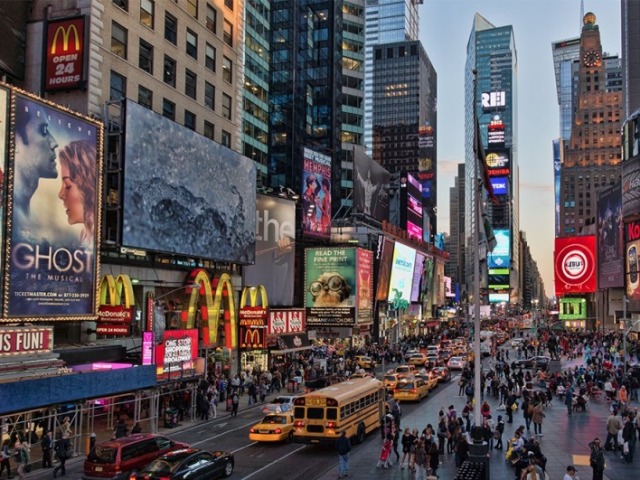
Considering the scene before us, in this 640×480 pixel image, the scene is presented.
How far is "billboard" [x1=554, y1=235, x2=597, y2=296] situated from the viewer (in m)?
127

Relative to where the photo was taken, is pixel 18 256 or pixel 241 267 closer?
pixel 18 256

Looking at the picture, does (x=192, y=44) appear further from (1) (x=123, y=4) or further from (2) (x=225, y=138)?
(1) (x=123, y=4)

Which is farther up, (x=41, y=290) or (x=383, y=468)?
(x=41, y=290)

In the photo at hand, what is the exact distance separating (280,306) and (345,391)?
121 ft

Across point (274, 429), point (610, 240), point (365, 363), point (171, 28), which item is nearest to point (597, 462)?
point (274, 429)

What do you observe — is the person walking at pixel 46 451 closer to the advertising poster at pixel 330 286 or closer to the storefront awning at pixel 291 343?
the storefront awning at pixel 291 343

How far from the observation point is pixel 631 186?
80062 millimetres

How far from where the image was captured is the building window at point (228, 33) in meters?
52.0

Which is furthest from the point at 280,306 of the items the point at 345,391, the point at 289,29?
the point at 289,29

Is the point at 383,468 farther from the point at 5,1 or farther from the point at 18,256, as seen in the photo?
the point at 5,1

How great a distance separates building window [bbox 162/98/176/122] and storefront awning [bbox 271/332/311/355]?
20.6 meters

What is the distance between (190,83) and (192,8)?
17.2 ft

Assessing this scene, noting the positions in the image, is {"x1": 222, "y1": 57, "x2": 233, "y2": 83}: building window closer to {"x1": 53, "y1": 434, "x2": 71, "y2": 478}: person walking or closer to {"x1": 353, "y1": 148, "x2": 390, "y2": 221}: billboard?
{"x1": 53, "y1": 434, "x2": 71, "y2": 478}: person walking

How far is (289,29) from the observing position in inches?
4498
